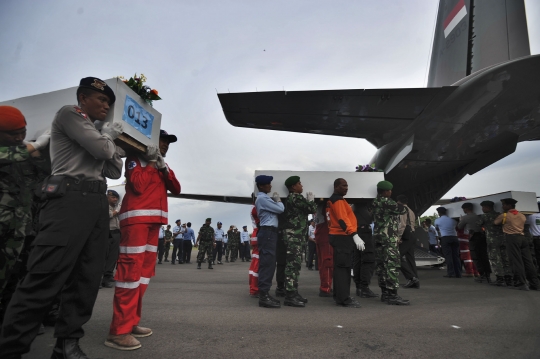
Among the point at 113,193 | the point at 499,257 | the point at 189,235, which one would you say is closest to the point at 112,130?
the point at 113,193

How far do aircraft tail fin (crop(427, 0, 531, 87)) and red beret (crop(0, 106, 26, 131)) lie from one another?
883cm

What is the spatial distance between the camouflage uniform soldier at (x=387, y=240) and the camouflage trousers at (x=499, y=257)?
134 inches

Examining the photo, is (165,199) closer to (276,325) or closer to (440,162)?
(276,325)

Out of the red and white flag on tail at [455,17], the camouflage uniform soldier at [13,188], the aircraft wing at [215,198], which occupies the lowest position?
the camouflage uniform soldier at [13,188]

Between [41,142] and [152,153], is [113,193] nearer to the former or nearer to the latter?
[41,142]

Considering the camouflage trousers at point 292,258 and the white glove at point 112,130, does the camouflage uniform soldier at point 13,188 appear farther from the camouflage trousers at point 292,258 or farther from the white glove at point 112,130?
the camouflage trousers at point 292,258

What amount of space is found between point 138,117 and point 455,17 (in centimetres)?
916

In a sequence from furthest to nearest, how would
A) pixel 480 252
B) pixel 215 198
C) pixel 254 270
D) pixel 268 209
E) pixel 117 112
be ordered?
1. pixel 215 198
2. pixel 480 252
3. pixel 254 270
4. pixel 268 209
5. pixel 117 112

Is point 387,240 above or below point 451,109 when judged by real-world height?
→ below

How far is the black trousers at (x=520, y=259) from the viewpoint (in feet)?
19.3

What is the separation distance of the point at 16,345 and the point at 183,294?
11.7ft

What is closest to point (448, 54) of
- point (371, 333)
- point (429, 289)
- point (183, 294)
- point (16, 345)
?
point (429, 289)

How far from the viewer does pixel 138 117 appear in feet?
9.08

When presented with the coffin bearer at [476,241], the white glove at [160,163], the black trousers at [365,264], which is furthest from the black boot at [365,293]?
the white glove at [160,163]
